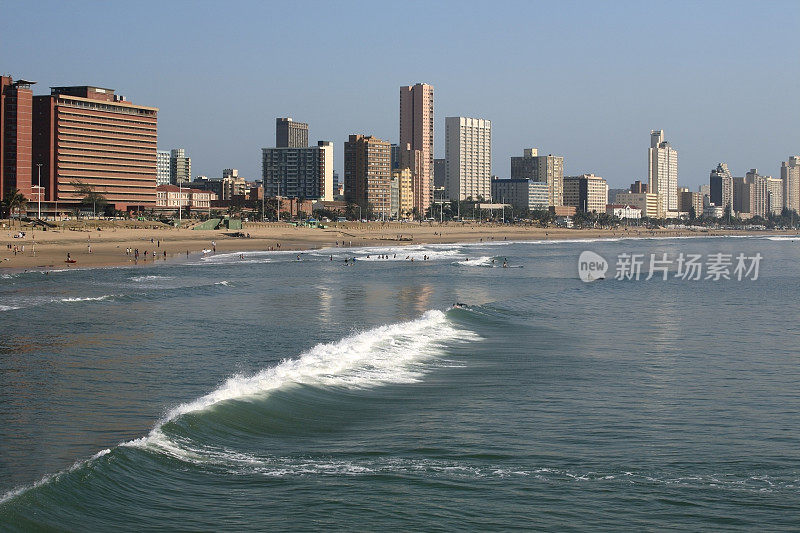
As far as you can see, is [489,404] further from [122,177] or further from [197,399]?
[122,177]

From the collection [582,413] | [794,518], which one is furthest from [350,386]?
[794,518]

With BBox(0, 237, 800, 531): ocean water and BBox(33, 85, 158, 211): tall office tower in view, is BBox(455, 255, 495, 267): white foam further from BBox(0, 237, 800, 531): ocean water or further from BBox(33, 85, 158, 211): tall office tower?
BBox(33, 85, 158, 211): tall office tower

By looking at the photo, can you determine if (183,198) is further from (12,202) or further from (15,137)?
(12,202)

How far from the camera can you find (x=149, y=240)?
82.9 meters

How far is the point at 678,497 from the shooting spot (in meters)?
10.4

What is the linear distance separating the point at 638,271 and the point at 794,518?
166 ft

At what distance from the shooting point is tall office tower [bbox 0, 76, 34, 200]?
398ft

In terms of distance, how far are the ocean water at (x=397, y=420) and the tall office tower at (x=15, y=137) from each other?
331ft

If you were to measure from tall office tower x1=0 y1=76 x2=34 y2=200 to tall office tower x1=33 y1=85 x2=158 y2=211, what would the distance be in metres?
3.24

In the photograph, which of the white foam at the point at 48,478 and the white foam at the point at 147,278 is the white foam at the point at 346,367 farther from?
the white foam at the point at 147,278

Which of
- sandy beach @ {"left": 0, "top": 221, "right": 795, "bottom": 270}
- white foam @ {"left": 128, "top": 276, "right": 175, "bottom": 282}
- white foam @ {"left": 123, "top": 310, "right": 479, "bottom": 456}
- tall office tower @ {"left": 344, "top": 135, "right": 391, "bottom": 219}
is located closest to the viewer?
white foam @ {"left": 123, "top": 310, "right": 479, "bottom": 456}

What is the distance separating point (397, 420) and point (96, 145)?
130 meters

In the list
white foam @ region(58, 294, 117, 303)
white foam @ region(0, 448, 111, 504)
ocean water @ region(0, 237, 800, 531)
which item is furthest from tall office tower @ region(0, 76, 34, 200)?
white foam @ region(0, 448, 111, 504)

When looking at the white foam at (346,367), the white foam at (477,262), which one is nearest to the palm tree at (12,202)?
the white foam at (477,262)
